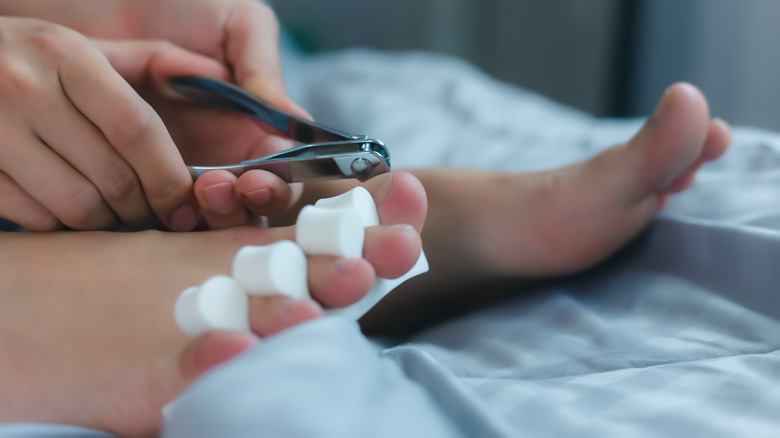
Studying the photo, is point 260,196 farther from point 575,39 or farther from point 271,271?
point 575,39

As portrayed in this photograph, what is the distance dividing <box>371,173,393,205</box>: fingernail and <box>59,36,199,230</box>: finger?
0.45 feet

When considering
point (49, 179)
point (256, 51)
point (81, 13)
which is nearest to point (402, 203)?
point (49, 179)

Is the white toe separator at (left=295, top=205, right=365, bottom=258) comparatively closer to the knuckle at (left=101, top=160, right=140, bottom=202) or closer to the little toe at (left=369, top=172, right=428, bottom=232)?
the little toe at (left=369, top=172, right=428, bottom=232)

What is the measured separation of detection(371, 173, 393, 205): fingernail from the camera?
0.42 m

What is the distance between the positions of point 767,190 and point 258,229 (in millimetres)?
503

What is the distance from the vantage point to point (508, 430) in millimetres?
291

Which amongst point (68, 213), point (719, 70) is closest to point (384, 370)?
point (68, 213)

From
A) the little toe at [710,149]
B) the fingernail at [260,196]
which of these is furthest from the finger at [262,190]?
the little toe at [710,149]

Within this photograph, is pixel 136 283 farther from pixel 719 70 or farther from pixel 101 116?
pixel 719 70

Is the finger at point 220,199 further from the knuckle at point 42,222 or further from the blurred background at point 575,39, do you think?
the blurred background at point 575,39

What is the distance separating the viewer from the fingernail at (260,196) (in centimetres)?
44

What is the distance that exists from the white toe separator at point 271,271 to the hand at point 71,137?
122 mm

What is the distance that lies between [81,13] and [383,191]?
0.51 m

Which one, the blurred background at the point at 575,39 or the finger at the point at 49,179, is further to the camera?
the blurred background at the point at 575,39
